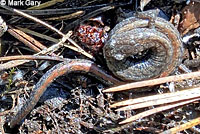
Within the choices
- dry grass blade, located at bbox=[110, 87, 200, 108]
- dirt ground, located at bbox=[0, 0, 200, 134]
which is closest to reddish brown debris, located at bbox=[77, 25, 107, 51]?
dirt ground, located at bbox=[0, 0, 200, 134]

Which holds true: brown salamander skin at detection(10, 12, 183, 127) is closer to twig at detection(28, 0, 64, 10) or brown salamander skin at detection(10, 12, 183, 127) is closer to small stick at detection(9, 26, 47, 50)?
small stick at detection(9, 26, 47, 50)

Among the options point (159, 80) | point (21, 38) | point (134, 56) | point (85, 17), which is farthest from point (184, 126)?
point (21, 38)

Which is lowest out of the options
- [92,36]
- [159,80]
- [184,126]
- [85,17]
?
[184,126]

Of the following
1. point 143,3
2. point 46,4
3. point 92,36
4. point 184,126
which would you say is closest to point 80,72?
point 92,36

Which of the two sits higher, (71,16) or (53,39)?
(71,16)

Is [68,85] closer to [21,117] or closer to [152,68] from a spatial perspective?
[21,117]

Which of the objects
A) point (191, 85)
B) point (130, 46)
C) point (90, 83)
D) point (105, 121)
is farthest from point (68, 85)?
point (191, 85)

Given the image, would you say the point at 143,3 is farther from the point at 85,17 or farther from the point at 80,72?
the point at 80,72

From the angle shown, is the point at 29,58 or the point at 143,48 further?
the point at 29,58
